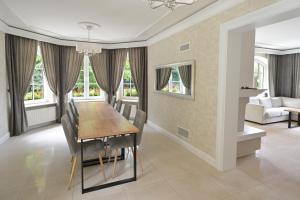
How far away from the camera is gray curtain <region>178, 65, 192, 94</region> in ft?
12.0

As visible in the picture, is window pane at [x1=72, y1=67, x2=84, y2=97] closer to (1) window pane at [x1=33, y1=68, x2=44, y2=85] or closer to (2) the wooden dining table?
(1) window pane at [x1=33, y1=68, x2=44, y2=85]

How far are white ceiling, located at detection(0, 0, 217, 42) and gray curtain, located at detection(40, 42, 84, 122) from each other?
72cm

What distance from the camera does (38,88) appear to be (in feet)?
17.8

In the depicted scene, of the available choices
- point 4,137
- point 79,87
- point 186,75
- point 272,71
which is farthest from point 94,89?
point 272,71

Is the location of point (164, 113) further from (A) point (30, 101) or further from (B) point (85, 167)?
(A) point (30, 101)

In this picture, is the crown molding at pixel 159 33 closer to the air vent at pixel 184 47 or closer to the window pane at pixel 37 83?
the air vent at pixel 184 47

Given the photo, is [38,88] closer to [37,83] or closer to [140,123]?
[37,83]

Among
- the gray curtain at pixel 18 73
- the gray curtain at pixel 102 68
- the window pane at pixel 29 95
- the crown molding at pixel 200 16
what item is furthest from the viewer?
the gray curtain at pixel 102 68

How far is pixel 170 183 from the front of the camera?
2551 millimetres

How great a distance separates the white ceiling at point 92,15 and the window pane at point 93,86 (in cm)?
159

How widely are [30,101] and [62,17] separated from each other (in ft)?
9.06

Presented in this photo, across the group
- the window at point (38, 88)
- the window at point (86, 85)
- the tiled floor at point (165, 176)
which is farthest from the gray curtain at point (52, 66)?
the tiled floor at point (165, 176)

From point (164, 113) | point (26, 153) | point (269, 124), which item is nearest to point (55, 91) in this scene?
point (26, 153)

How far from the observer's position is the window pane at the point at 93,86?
627 centimetres
